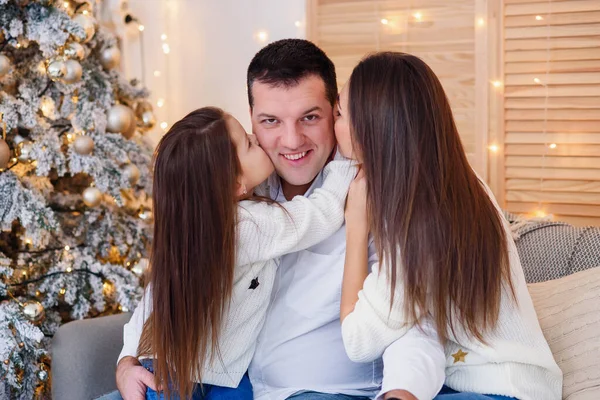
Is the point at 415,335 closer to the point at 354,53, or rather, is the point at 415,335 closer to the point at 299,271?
the point at 299,271

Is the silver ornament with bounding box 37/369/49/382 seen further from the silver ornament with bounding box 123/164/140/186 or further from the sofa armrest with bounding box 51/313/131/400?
the silver ornament with bounding box 123/164/140/186

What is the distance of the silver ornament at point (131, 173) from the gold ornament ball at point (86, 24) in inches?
17.5

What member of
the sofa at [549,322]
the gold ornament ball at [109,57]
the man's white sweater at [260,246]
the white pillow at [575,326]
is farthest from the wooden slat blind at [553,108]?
the gold ornament ball at [109,57]

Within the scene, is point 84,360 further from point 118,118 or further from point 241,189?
point 118,118

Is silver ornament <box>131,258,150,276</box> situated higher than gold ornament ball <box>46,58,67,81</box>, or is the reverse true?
gold ornament ball <box>46,58,67,81</box>

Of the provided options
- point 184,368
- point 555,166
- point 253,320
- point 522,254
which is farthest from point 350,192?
point 555,166

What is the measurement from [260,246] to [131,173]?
3.63 feet

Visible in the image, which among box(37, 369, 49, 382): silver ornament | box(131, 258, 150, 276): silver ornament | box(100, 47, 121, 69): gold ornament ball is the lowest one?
box(37, 369, 49, 382): silver ornament

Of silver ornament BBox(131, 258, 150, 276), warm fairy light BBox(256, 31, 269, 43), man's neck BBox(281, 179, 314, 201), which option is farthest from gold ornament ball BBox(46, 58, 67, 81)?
warm fairy light BBox(256, 31, 269, 43)

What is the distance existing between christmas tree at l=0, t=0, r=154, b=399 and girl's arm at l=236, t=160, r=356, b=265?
0.91 meters

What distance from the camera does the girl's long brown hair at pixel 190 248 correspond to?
1642 mm

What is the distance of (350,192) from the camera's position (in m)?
1.67

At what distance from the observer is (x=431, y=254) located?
4.89 feet

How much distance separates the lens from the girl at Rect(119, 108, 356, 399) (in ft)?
5.40
